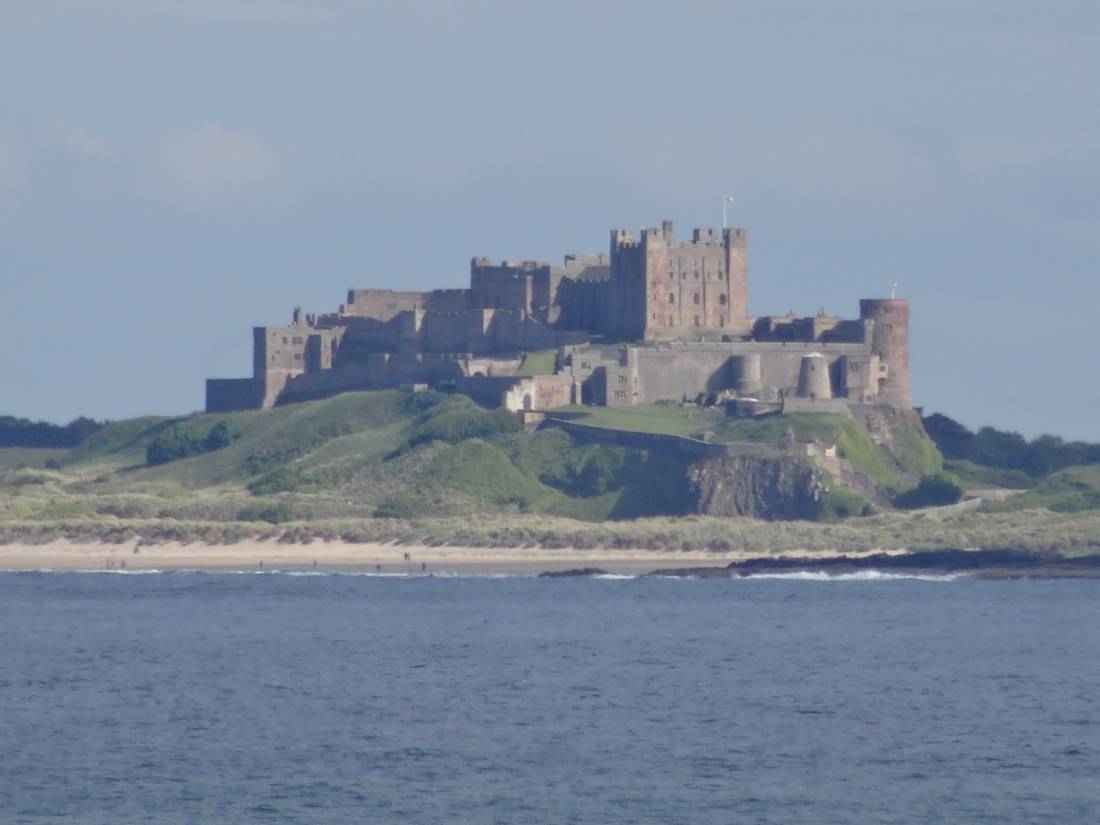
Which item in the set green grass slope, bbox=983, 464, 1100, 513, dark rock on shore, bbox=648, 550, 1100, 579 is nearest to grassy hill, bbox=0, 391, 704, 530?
dark rock on shore, bbox=648, 550, 1100, 579

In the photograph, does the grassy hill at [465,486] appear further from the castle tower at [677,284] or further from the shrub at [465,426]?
the castle tower at [677,284]

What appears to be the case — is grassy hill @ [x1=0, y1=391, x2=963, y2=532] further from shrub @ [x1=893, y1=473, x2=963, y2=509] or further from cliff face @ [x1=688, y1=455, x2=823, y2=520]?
shrub @ [x1=893, y1=473, x2=963, y2=509]

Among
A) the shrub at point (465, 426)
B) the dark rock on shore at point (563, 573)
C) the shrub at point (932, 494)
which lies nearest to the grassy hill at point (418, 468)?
the shrub at point (465, 426)

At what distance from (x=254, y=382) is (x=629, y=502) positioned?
24.7 meters

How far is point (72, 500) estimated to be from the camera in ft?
317

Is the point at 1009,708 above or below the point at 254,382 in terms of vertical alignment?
below

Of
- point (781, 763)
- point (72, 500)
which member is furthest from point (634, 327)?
point (781, 763)

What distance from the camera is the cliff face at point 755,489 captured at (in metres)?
93.1

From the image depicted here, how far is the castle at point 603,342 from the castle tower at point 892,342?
54 millimetres

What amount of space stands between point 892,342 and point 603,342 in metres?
11.2

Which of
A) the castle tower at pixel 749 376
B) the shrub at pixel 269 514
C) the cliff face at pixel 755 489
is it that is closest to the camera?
the shrub at pixel 269 514

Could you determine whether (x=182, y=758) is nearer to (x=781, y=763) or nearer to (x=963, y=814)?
(x=781, y=763)

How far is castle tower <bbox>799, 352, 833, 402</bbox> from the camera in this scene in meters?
102

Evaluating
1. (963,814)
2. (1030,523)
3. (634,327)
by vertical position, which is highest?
(634,327)
